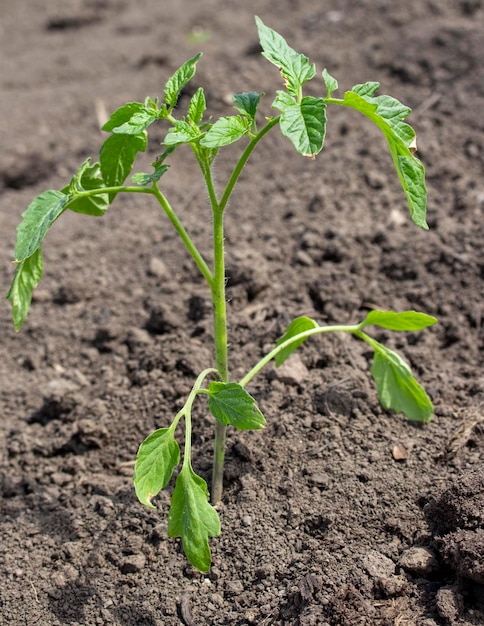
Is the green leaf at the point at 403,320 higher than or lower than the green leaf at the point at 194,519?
higher

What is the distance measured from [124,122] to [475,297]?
1.64 m

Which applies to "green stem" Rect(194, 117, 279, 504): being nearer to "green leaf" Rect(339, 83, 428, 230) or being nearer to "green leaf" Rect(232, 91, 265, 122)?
"green leaf" Rect(232, 91, 265, 122)

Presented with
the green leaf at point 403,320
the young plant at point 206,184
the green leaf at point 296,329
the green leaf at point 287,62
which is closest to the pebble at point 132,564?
the young plant at point 206,184

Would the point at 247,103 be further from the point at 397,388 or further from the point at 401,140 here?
the point at 397,388

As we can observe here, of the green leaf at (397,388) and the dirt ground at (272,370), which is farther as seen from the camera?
the green leaf at (397,388)

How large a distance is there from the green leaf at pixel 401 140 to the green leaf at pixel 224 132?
9.4 inches

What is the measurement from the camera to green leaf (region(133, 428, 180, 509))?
1.84m

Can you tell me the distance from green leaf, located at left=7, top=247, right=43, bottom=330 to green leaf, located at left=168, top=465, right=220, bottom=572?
59cm

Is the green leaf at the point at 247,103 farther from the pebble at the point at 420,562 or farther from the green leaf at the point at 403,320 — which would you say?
the pebble at the point at 420,562

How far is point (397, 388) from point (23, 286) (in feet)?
3.66

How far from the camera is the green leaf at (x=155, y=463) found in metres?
1.84

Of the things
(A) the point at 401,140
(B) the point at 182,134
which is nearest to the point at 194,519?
(B) the point at 182,134

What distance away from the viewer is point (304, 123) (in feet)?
5.42

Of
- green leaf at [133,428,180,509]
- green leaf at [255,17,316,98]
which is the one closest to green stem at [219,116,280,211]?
green leaf at [255,17,316,98]
